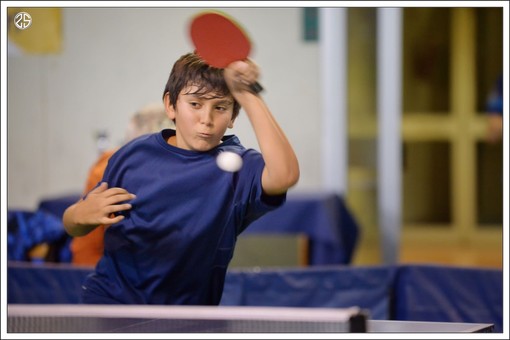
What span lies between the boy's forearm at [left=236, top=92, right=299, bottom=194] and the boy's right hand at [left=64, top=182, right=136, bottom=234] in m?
0.27

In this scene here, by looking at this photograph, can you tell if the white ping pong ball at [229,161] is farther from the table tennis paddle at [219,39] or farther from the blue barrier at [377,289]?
the blue barrier at [377,289]

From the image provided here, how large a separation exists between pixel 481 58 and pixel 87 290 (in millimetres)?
6117

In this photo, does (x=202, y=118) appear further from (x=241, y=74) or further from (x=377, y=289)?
(x=377, y=289)

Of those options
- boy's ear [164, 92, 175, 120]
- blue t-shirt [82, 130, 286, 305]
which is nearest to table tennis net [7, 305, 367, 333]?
blue t-shirt [82, 130, 286, 305]

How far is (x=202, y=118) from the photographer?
1.76 meters

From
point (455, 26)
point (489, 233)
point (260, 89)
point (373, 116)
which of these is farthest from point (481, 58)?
point (260, 89)

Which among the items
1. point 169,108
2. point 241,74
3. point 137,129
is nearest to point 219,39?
point 241,74

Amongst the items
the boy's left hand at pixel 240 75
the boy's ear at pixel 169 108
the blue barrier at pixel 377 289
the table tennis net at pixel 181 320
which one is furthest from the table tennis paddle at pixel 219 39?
the blue barrier at pixel 377 289

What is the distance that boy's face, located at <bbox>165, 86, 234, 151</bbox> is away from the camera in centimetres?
176

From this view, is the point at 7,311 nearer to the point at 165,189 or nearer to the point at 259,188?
the point at 165,189

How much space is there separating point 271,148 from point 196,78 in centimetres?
20

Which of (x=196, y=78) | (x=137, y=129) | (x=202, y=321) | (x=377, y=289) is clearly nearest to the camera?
(x=202, y=321)

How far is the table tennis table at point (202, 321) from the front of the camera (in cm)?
160

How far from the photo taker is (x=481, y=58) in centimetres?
757
